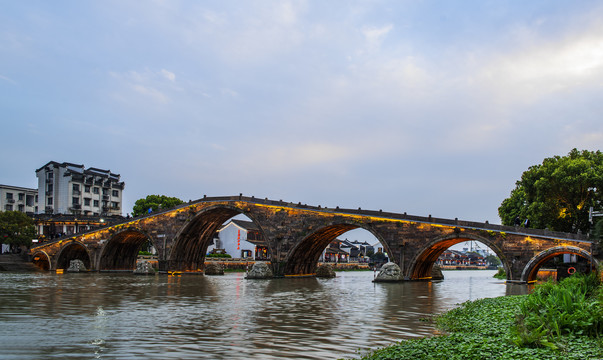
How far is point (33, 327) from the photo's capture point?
14.9 m

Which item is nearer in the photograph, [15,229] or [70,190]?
[15,229]

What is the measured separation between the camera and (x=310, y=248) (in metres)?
53.0

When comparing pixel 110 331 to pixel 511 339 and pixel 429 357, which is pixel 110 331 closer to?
pixel 429 357

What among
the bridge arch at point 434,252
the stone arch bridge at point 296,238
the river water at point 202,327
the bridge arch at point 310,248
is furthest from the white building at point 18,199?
the river water at point 202,327

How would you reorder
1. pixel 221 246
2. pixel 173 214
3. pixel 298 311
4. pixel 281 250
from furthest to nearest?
pixel 221 246 → pixel 173 214 → pixel 281 250 → pixel 298 311

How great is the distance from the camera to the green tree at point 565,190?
142 ft

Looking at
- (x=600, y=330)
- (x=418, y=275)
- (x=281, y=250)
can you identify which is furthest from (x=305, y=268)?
(x=600, y=330)

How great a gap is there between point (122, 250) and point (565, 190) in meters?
51.9

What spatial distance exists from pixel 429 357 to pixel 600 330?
4631mm

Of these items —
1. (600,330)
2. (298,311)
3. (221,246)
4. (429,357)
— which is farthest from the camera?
(221,246)

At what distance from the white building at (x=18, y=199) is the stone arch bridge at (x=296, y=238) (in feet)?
87.4

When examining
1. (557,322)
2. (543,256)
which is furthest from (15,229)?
(557,322)

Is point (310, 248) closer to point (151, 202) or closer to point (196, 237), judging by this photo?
point (196, 237)

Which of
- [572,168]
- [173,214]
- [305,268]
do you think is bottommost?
[305,268]
